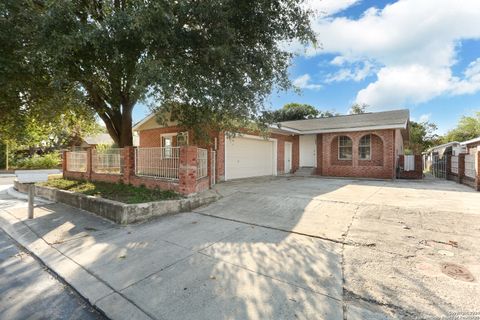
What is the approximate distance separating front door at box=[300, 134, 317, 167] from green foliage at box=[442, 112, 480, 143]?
86.4ft

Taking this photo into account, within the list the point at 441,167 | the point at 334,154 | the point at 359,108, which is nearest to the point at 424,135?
the point at 359,108

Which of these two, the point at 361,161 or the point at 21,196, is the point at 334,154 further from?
the point at 21,196

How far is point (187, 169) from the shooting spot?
7.17 meters

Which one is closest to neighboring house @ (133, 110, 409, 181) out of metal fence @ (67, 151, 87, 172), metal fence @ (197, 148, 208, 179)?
metal fence @ (197, 148, 208, 179)

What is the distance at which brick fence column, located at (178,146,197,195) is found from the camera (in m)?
7.09

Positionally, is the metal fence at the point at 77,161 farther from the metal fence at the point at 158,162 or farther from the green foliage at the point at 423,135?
the green foliage at the point at 423,135

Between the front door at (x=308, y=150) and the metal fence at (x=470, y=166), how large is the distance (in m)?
7.35

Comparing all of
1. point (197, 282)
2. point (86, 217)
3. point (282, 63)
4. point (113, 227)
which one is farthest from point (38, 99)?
point (197, 282)

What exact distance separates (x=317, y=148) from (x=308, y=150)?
1185 millimetres

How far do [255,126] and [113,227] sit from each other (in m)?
5.25

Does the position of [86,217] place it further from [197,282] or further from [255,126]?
[255,126]

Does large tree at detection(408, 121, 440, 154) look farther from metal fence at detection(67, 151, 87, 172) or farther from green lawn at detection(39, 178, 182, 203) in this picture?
metal fence at detection(67, 151, 87, 172)

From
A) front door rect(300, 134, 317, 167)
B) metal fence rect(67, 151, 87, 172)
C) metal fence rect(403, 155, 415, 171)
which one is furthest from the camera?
front door rect(300, 134, 317, 167)

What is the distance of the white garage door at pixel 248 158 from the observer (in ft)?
40.6
